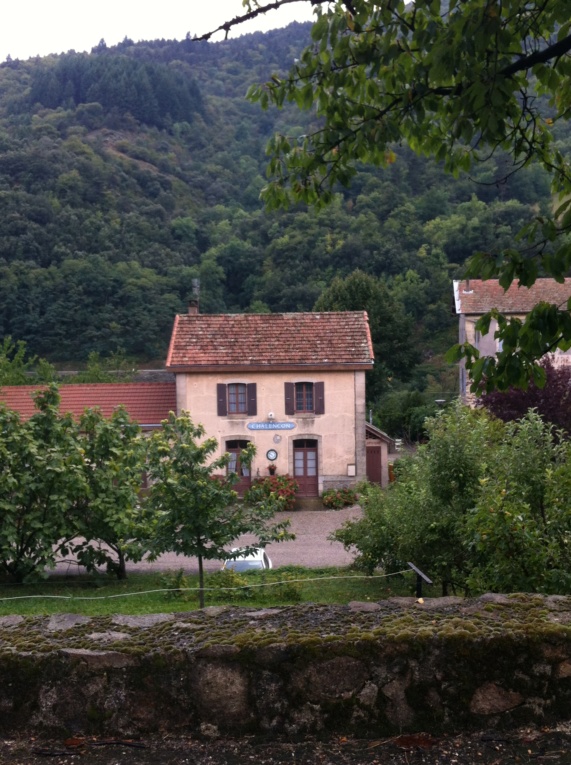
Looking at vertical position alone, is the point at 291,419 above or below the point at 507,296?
below

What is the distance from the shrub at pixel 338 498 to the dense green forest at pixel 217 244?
13779 millimetres

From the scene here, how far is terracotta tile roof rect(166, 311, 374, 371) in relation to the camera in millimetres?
29203

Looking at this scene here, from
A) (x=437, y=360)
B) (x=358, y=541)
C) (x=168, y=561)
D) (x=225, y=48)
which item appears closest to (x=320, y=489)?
(x=168, y=561)

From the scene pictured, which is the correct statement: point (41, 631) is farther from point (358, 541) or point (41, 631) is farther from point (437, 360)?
point (437, 360)

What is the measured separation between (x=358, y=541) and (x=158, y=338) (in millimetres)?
55297

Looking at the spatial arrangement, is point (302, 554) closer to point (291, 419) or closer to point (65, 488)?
point (65, 488)

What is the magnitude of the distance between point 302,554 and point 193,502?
8497 mm

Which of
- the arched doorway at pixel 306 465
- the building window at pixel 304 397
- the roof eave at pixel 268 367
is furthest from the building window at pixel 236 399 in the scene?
the arched doorway at pixel 306 465

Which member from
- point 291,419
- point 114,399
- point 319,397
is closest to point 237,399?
point 291,419

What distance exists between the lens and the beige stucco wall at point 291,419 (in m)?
29.4

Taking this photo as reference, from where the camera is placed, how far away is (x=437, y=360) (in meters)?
57.7

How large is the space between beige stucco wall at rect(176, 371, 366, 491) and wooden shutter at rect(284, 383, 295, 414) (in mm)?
146

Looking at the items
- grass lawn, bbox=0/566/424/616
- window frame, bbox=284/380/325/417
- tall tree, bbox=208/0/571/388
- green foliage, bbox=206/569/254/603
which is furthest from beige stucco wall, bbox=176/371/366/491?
tall tree, bbox=208/0/571/388

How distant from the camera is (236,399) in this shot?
29.6m
